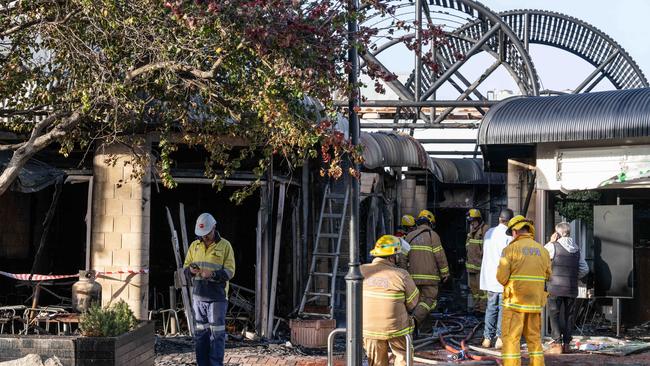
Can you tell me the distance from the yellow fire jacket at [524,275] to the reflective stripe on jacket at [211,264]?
116 inches

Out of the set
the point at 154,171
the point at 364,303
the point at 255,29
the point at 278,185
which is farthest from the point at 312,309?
the point at 255,29

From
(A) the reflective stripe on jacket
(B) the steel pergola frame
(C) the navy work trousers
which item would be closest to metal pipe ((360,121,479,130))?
(B) the steel pergola frame

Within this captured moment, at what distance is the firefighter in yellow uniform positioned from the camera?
1095cm

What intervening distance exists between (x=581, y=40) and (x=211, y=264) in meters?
16.8

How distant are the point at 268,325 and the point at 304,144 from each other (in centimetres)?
658

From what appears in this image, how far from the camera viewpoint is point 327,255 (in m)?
15.9

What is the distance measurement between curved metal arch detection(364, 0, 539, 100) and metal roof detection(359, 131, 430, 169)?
958 millimetres

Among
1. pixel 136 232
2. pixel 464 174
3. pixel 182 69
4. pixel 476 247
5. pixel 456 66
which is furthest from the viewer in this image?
pixel 464 174

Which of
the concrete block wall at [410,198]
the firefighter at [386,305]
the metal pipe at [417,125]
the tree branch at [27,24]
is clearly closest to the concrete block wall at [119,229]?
the tree branch at [27,24]

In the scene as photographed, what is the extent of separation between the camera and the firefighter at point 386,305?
9211 millimetres

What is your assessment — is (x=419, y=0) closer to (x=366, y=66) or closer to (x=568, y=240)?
(x=568, y=240)

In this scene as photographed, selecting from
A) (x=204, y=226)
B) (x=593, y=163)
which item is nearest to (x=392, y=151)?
(x=593, y=163)

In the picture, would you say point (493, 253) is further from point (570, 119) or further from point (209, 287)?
point (209, 287)

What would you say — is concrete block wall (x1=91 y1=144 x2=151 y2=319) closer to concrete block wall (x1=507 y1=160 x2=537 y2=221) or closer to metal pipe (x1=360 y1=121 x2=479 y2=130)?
concrete block wall (x1=507 y1=160 x2=537 y2=221)
